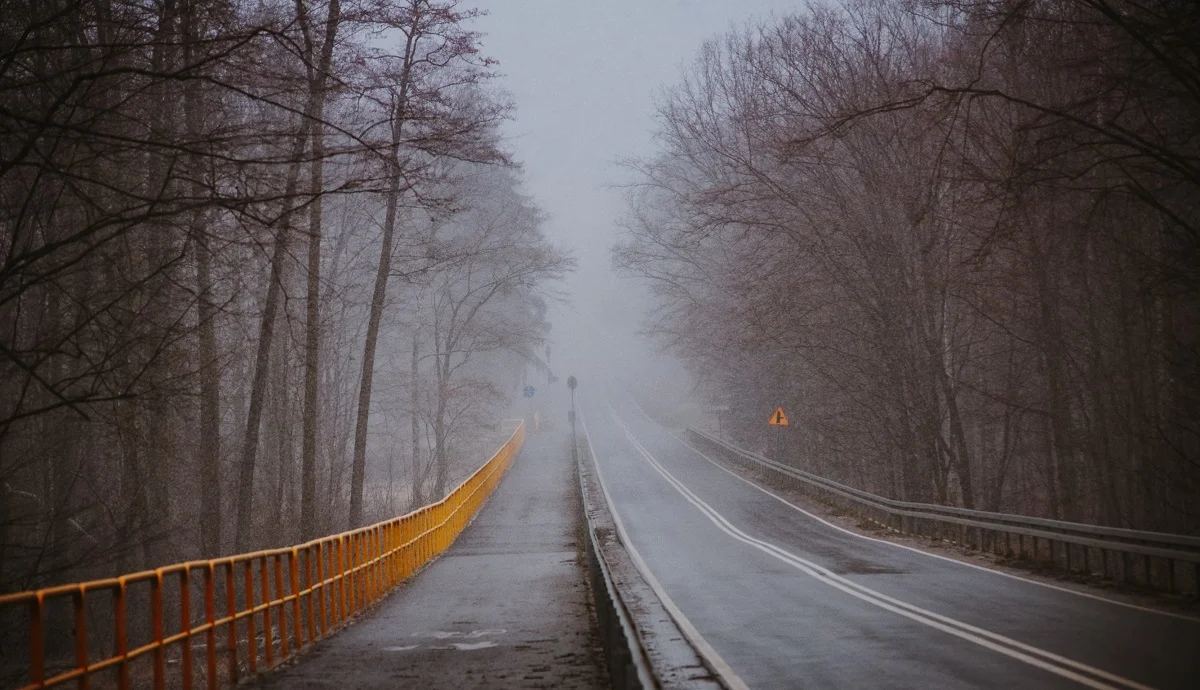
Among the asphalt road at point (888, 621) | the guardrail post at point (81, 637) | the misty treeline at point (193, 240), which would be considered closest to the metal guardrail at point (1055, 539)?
the asphalt road at point (888, 621)

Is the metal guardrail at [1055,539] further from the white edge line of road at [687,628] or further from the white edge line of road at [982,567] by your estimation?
the white edge line of road at [687,628]

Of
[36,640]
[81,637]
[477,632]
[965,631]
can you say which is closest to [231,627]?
[81,637]

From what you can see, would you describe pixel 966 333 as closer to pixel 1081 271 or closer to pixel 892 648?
pixel 1081 271

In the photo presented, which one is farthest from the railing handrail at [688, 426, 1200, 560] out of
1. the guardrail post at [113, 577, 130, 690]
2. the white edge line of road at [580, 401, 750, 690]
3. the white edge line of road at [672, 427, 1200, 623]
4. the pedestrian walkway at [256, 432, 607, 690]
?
the guardrail post at [113, 577, 130, 690]

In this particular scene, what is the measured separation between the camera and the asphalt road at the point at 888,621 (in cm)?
986

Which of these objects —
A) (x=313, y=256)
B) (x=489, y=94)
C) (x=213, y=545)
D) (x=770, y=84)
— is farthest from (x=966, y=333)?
(x=213, y=545)

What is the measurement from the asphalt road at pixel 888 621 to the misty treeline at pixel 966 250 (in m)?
4.17

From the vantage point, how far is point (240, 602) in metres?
21.9

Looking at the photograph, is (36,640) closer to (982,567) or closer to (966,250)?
(982,567)

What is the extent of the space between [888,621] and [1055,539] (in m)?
5.73

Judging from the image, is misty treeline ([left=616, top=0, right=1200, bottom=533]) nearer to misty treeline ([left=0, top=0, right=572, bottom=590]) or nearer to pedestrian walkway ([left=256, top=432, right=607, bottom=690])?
misty treeline ([left=0, top=0, right=572, bottom=590])

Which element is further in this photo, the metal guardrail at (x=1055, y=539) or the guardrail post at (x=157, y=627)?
the metal guardrail at (x=1055, y=539)

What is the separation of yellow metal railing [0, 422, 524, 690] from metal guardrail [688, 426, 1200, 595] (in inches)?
417

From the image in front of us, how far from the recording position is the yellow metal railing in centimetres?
738
